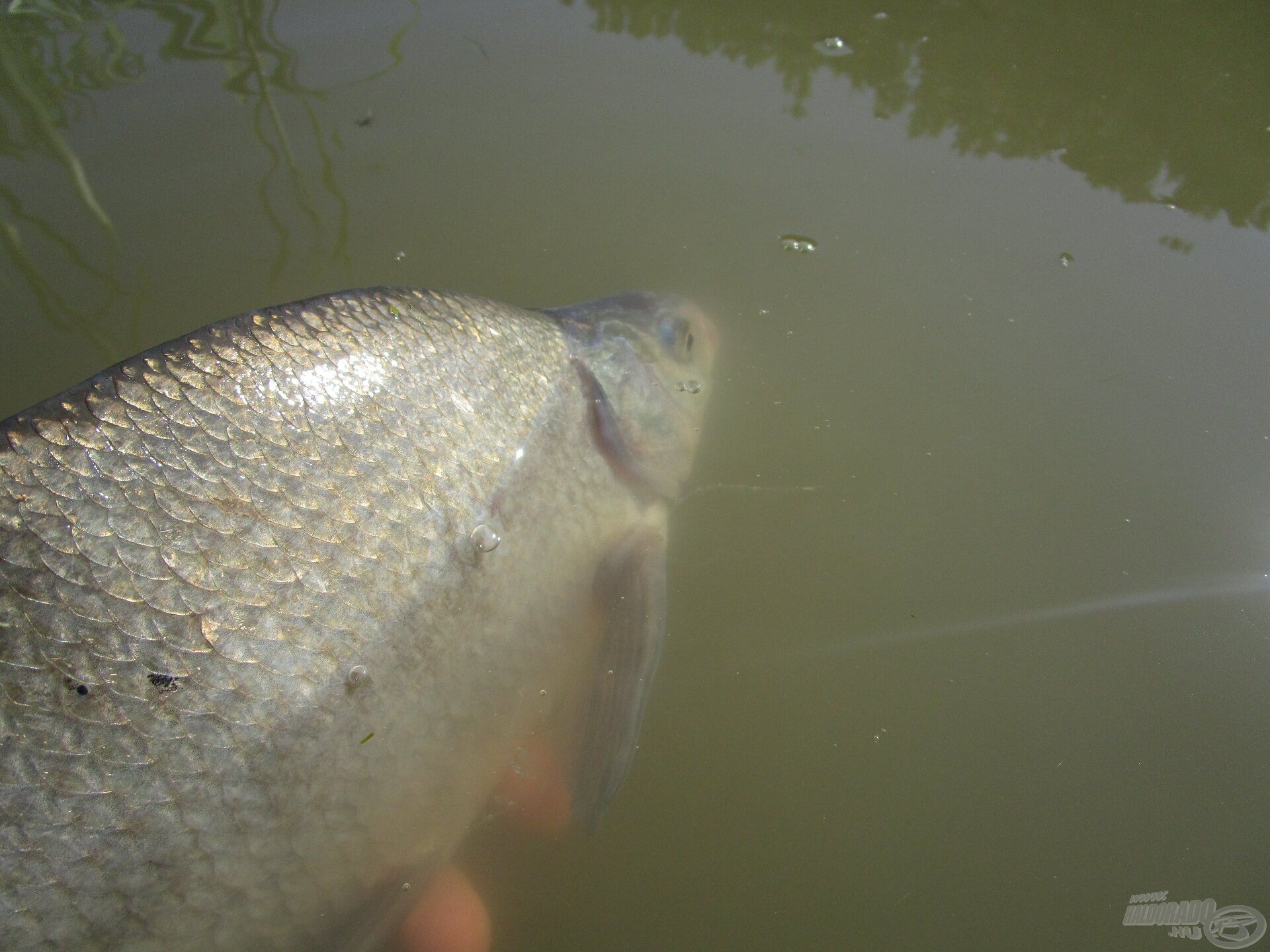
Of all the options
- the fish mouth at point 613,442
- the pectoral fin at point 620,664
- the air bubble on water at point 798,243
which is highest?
the air bubble on water at point 798,243

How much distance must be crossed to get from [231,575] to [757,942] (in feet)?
4.31

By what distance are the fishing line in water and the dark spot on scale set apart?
1.46m

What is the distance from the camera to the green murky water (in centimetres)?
192

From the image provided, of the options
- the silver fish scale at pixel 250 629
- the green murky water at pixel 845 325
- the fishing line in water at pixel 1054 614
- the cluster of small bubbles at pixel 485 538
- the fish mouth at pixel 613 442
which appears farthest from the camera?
the fish mouth at pixel 613 442

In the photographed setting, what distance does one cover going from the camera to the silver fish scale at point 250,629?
4.01ft

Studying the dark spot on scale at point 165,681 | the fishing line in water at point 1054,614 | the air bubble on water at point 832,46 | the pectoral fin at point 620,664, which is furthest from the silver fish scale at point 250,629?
the air bubble on water at point 832,46

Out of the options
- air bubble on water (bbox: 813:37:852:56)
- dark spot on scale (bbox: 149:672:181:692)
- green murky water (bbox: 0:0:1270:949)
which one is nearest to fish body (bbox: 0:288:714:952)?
dark spot on scale (bbox: 149:672:181:692)

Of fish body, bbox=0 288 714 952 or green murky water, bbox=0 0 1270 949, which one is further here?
green murky water, bbox=0 0 1270 949

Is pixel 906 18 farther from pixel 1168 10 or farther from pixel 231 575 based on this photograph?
pixel 231 575

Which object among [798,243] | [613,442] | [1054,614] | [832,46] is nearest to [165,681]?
[613,442]

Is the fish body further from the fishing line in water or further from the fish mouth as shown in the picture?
the fishing line in water

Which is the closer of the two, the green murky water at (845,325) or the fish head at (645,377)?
the green murky water at (845,325)

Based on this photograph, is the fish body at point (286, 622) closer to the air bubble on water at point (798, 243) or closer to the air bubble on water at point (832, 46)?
the air bubble on water at point (798, 243)

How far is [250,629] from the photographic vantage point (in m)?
1.38
